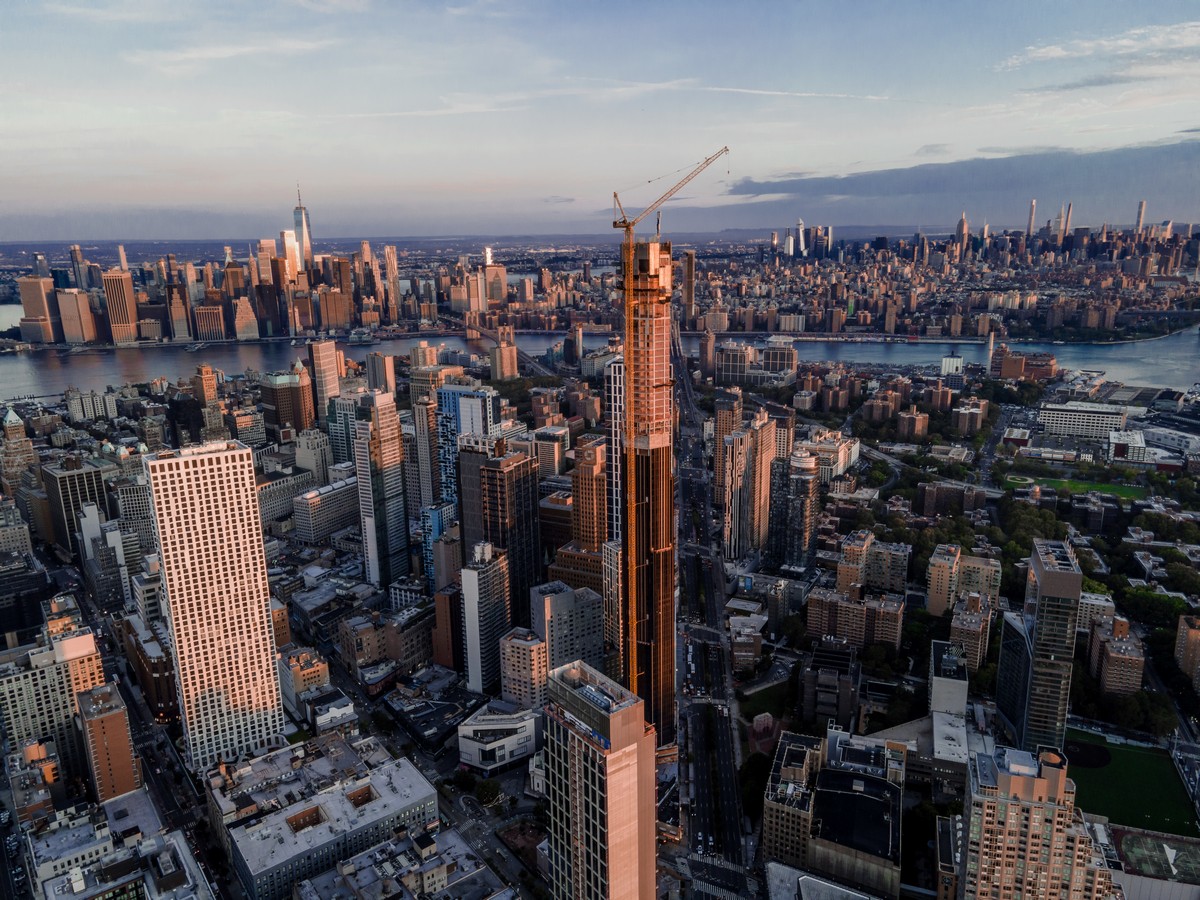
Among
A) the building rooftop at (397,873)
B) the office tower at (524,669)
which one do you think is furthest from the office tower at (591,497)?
the building rooftop at (397,873)

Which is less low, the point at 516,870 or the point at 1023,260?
the point at 1023,260

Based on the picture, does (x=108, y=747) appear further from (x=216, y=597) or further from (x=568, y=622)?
(x=568, y=622)

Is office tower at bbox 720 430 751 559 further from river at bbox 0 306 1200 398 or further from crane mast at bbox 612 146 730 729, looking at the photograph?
river at bbox 0 306 1200 398

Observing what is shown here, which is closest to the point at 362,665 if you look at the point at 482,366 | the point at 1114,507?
the point at 1114,507

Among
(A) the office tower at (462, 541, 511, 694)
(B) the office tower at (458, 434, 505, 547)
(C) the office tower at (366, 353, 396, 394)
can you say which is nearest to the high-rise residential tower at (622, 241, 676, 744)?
(A) the office tower at (462, 541, 511, 694)

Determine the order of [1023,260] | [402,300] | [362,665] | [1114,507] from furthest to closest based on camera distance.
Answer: [1023,260], [402,300], [1114,507], [362,665]

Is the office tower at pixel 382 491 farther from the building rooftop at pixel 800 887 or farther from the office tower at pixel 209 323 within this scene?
the office tower at pixel 209 323

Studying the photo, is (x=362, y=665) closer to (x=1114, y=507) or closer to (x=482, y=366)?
(x=1114, y=507)
